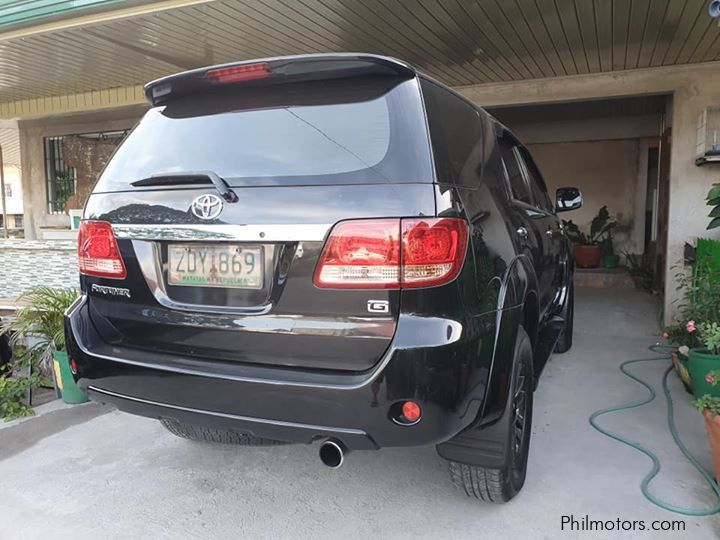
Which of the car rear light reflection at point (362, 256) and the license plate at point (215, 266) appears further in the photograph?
the license plate at point (215, 266)

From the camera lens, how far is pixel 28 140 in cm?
1061

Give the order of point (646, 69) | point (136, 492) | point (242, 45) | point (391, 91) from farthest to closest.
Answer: point (646, 69) → point (242, 45) → point (136, 492) → point (391, 91)

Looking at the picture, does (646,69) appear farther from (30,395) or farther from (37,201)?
(37,201)

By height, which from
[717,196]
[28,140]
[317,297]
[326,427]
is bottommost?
[326,427]

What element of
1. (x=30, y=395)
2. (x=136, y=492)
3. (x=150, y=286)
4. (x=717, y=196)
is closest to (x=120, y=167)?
(x=150, y=286)

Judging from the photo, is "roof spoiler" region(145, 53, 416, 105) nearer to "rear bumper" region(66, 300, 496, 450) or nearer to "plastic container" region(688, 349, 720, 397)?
"rear bumper" region(66, 300, 496, 450)

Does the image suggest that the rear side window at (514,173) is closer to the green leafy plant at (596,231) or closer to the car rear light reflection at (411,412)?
the car rear light reflection at (411,412)

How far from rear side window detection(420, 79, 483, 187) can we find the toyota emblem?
78cm

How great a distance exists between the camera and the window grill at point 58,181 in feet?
35.7

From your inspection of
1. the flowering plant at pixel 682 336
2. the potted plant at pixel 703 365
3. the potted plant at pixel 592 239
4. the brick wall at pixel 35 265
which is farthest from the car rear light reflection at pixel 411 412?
the potted plant at pixel 592 239

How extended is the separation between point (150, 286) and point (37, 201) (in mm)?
10393

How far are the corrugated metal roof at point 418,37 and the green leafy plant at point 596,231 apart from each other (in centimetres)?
461

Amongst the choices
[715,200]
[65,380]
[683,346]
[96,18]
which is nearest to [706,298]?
[683,346]

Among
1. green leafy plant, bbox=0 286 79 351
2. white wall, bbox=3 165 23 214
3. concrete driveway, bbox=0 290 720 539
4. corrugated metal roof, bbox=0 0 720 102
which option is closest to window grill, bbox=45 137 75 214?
corrugated metal roof, bbox=0 0 720 102
